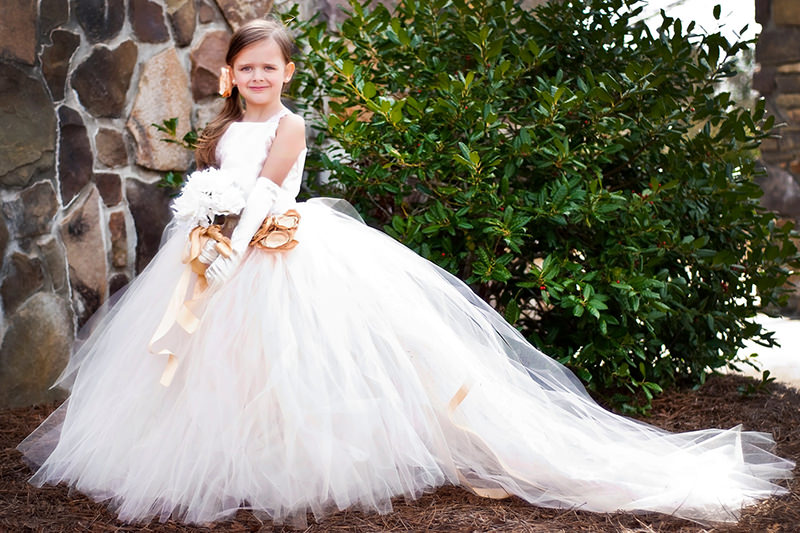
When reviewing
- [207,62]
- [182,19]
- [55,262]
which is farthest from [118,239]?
[182,19]

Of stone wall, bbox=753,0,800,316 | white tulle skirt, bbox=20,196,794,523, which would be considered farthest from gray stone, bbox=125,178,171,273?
stone wall, bbox=753,0,800,316

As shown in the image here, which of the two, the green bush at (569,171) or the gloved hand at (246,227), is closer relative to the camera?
the gloved hand at (246,227)

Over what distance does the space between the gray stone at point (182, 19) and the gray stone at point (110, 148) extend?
52 cm

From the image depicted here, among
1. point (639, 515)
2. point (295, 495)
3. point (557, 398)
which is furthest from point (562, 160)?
point (295, 495)

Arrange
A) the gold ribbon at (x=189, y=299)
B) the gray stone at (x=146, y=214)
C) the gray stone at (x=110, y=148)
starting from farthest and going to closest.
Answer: the gray stone at (x=146, y=214), the gray stone at (x=110, y=148), the gold ribbon at (x=189, y=299)

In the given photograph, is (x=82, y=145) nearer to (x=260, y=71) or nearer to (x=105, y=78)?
(x=105, y=78)

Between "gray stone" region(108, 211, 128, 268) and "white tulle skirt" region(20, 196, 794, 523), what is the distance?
842mm

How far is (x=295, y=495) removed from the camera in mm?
1958

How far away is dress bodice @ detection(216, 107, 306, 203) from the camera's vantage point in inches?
90.7

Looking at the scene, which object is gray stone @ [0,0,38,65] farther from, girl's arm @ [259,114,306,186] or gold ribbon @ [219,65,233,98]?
girl's arm @ [259,114,306,186]

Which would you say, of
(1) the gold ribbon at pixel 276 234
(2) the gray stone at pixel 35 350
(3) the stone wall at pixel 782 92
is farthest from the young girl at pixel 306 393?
(3) the stone wall at pixel 782 92

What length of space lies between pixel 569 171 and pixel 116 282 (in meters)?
2.00

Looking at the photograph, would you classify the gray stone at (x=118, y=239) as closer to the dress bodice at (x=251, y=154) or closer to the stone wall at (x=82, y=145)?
the stone wall at (x=82, y=145)

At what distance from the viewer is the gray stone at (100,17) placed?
9.86ft
